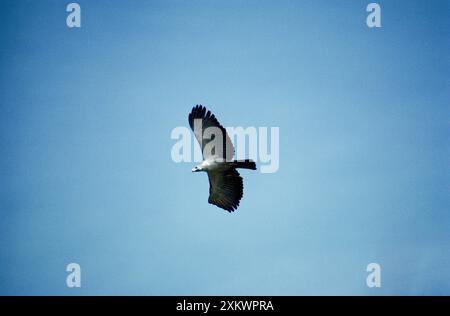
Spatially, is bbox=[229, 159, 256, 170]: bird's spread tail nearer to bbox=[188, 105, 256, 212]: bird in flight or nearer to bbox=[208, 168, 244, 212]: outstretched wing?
bbox=[188, 105, 256, 212]: bird in flight

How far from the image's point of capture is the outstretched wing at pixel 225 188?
17234mm

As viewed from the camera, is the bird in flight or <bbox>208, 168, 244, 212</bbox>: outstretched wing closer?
the bird in flight

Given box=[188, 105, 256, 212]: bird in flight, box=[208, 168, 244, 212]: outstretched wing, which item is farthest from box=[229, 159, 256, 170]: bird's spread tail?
box=[208, 168, 244, 212]: outstretched wing

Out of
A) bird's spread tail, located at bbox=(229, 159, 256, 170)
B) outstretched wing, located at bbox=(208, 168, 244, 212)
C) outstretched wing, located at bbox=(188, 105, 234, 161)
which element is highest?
outstretched wing, located at bbox=(188, 105, 234, 161)

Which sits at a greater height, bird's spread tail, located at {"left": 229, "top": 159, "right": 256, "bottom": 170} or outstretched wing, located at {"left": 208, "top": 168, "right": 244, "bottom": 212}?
bird's spread tail, located at {"left": 229, "top": 159, "right": 256, "bottom": 170}

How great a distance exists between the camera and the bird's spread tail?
53.1 ft

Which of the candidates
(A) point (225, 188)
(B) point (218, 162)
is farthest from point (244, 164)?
(A) point (225, 188)

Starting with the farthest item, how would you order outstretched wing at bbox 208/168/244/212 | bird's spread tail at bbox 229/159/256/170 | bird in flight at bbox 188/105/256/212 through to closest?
1. outstretched wing at bbox 208/168/244/212
2. bird in flight at bbox 188/105/256/212
3. bird's spread tail at bbox 229/159/256/170

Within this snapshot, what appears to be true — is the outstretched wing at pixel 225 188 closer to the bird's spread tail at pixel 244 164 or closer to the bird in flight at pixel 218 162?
the bird in flight at pixel 218 162

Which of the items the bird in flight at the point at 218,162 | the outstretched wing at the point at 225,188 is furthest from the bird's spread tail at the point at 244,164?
the outstretched wing at the point at 225,188
